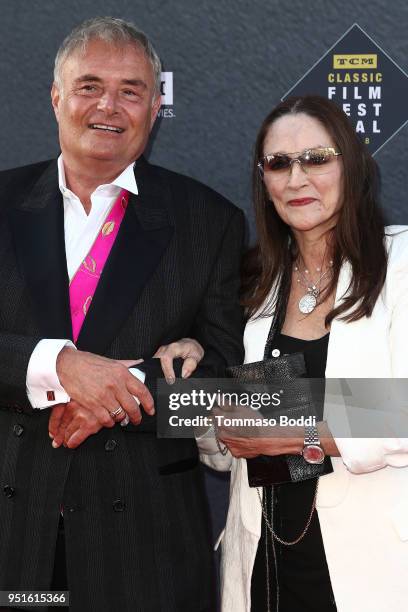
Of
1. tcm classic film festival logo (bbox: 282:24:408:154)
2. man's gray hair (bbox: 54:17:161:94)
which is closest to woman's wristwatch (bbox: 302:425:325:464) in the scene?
man's gray hair (bbox: 54:17:161:94)

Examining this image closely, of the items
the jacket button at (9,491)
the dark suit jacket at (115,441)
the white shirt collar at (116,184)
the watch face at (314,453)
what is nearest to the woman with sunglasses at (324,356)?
the watch face at (314,453)

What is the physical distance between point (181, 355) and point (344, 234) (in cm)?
52

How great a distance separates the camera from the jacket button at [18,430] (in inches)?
85.1

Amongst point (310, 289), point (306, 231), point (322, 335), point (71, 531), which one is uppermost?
point (306, 231)

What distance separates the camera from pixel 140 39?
238 cm

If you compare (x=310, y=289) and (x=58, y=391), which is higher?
(x=310, y=289)

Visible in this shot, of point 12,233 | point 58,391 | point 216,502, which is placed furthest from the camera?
point 216,502

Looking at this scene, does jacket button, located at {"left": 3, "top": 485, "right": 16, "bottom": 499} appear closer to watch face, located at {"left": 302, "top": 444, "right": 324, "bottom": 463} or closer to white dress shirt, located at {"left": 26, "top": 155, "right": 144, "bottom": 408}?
Answer: white dress shirt, located at {"left": 26, "top": 155, "right": 144, "bottom": 408}

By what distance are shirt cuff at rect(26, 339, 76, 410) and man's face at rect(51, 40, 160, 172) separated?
517 millimetres

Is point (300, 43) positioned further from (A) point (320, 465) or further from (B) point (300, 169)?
(A) point (320, 465)

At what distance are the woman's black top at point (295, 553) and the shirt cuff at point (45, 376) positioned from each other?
1.89 feet

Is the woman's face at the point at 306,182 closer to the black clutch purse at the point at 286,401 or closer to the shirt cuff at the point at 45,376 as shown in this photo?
the black clutch purse at the point at 286,401

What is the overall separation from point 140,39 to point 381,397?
3.63ft

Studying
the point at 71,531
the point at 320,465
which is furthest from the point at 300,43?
the point at 71,531
